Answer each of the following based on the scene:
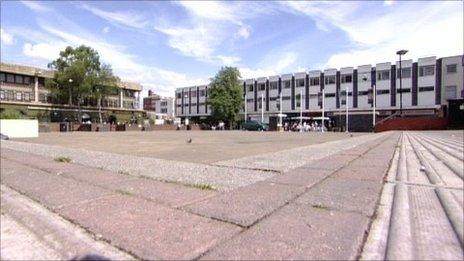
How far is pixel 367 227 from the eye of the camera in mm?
3914

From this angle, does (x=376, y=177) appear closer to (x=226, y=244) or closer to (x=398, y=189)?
(x=398, y=189)

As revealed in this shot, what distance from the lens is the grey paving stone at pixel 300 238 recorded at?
3.21 m

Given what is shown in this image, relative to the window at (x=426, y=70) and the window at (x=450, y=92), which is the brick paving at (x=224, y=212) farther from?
the window at (x=426, y=70)

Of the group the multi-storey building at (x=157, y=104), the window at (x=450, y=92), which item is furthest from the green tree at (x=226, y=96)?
the multi-storey building at (x=157, y=104)

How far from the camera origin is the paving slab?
562 cm

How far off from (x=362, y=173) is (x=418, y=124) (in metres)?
45.8

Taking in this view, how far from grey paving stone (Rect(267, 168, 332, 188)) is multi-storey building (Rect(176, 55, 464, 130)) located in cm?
4934

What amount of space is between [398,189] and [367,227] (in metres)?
2.23

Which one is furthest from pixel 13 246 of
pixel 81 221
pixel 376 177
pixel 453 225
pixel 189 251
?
pixel 376 177

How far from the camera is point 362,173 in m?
7.29

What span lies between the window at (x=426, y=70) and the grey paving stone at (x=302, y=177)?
68.6 metres

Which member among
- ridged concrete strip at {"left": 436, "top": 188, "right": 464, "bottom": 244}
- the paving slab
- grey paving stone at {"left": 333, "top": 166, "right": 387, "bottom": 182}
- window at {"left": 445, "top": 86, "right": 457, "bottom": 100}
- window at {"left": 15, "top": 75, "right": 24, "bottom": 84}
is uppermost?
window at {"left": 15, "top": 75, "right": 24, "bottom": 84}

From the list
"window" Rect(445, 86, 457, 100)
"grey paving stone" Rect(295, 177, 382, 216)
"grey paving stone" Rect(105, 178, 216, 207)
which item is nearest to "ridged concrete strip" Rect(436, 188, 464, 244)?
"grey paving stone" Rect(295, 177, 382, 216)

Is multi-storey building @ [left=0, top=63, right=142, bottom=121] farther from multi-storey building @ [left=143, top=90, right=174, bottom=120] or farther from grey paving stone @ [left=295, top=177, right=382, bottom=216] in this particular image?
grey paving stone @ [left=295, top=177, right=382, bottom=216]
